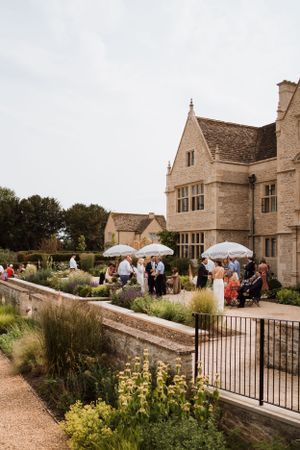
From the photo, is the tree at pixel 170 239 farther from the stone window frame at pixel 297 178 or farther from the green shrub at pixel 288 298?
the green shrub at pixel 288 298

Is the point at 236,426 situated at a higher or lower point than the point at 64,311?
lower

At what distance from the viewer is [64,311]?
10430 mm

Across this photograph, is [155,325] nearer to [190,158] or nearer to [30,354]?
[30,354]

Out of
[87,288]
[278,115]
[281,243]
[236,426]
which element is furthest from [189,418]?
[278,115]

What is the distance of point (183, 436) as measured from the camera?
6.16m

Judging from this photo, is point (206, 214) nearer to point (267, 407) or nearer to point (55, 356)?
point (55, 356)

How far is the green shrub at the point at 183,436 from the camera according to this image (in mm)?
6016

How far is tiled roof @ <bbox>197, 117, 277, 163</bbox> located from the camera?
28.5 metres

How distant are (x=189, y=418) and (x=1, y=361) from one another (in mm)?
7056

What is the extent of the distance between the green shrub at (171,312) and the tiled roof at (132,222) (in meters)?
45.3

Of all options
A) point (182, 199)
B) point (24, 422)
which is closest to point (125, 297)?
point (24, 422)

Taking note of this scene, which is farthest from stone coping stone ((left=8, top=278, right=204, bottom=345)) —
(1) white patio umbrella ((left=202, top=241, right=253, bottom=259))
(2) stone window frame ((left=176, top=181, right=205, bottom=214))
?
(2) stone window frame ((left=176, top=181, right=205, bottom=214))

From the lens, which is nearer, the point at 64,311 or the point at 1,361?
the point at 64,311

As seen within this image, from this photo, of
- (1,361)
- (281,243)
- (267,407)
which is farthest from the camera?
(281,243)
